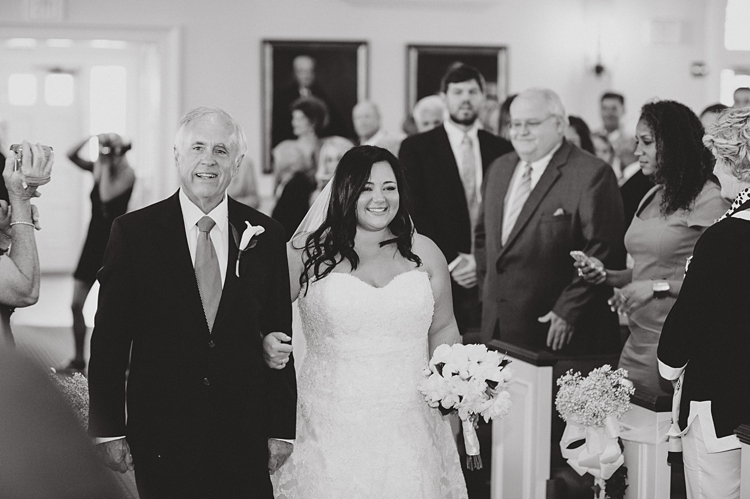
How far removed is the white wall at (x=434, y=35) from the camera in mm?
9922

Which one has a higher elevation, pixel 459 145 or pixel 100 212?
pixel 459 145

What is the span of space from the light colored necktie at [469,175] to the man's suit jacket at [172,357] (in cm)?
290

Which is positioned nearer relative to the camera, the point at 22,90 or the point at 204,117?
the point at 204,117

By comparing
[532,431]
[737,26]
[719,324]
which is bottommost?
[532,431]

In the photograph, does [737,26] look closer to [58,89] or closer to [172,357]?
[172,357]

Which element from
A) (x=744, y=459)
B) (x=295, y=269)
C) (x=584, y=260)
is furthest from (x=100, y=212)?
(x=744, y=459)

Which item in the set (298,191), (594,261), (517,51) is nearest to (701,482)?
(594,261)

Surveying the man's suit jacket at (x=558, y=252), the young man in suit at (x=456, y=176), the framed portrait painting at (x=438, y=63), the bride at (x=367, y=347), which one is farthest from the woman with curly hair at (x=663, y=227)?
the framed portrait painting at (x=438, y=63)

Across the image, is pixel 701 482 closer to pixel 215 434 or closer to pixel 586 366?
pixel 586 366

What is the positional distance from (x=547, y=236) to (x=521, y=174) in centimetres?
40

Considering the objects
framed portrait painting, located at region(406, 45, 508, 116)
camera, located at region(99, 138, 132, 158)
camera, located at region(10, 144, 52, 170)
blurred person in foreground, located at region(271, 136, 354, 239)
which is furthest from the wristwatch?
framed portrait painting, located at region(406, 45, 508, 116)

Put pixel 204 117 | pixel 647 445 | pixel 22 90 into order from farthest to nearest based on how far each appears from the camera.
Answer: pixel 22 90 → pixel 647 445 → pixel 204 117

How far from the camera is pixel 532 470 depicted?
13.1ft

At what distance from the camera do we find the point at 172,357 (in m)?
2.79
